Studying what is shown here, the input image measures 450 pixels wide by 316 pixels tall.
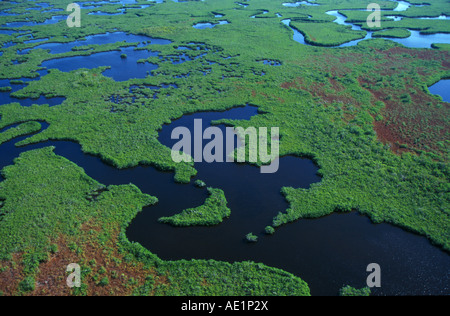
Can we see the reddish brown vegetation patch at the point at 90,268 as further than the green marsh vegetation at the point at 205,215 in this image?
No

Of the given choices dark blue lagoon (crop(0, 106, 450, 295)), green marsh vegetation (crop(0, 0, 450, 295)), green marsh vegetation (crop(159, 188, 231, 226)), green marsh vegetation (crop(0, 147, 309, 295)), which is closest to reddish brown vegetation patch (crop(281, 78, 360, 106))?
green marsh vegetation (crop(0, 0, 450, 295))

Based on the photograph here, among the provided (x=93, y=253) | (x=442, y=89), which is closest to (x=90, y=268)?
(x=93, y=253)

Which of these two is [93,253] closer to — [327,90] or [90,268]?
[90,268]

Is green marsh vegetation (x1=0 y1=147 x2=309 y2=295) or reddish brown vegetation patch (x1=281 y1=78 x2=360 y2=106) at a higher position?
reddish brown vegetation patch (x1=281 y1=78 x2=360 y2=106)

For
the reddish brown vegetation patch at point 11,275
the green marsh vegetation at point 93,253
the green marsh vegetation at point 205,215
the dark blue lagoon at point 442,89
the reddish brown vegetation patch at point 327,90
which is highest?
the dark blue lagoon at point 442,89

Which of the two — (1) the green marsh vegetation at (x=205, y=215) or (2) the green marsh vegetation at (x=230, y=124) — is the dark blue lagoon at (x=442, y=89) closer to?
(2) the green marsh vegetation at (x=230, y=124)

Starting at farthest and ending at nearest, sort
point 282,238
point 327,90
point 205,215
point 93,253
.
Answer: point 327,90 < point 205,215 < point 282,238 < point 93,253

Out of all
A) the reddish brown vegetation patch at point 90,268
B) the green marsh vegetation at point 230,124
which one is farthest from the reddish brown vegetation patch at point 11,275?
the green marsh vegetation at point 230,124

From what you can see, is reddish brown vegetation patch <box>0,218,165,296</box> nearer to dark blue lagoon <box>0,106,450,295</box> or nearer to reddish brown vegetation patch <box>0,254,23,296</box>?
reddish brown vegetation patch <box>0,254,23,296</box>

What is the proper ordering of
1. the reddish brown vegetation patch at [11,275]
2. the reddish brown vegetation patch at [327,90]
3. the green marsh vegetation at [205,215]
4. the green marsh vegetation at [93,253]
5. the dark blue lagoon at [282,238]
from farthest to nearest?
the reddish brown vegetation patch at [327,90]
the green marsh vegetation at [205,215]
the dark blue lagoon at [282,238]
the green marsh vegetation at [93,253]
the reddish brown vegetation patch at [11,275]

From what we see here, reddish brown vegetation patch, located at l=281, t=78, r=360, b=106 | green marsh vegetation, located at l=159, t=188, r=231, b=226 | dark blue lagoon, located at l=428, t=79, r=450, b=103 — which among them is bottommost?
green marsh vegetation, located at l=159, t=188, r=231, b=226
